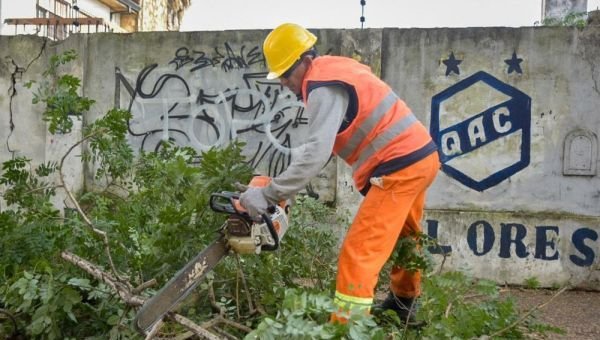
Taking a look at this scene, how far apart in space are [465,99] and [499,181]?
2.66 ft

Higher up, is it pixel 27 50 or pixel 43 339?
pixel 27 50

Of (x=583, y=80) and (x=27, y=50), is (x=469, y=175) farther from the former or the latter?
(x=27, y=50)

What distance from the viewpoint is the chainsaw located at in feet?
8.74

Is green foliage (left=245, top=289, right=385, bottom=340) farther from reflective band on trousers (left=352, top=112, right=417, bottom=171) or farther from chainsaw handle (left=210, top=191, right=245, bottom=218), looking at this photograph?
reflective band on trousers (left=352, top=112, right=417, bottom=171)

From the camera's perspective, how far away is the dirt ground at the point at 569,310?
4718 mm

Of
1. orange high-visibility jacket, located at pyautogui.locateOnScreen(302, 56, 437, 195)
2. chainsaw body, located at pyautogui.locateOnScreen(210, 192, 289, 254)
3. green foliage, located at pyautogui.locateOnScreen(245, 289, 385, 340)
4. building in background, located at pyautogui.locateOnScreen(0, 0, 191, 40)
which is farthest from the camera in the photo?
building in background, located at pyautogui.locateOnScreen(0, 0, 191, 40)

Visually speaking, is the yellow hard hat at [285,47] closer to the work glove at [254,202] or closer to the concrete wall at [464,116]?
the work glove at [254,202]

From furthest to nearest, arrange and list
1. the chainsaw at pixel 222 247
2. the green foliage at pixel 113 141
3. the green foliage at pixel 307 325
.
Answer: the green foliage at pixel 113 141
the chainsaw at pixel 222 247
the green foliage at pixel 307 325

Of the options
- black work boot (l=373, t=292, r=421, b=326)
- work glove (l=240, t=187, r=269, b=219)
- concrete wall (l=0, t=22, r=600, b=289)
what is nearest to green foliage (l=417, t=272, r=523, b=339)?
black work boot (l=373, t=292, r=421, b=326)

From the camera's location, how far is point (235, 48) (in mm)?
6602

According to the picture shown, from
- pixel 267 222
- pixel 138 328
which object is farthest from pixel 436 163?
pixel 138 328

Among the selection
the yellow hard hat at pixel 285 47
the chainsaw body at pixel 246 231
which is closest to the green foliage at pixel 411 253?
the chainsaw body at pixel 246 231

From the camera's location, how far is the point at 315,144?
3021mm

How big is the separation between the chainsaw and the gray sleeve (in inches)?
3.7
